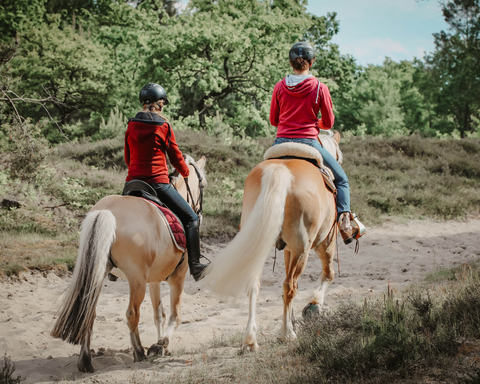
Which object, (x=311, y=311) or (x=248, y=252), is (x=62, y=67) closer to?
(x=311, y=311)

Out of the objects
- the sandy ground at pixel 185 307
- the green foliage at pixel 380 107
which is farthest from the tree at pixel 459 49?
the sandy ground at pixel 185 307

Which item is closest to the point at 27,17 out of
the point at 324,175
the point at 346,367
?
the point at 324,175

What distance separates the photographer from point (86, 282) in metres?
3.47

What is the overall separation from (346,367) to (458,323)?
1195 millimetres

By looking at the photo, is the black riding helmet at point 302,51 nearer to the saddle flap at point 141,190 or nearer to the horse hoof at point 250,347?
the saddle flap at point 141,190

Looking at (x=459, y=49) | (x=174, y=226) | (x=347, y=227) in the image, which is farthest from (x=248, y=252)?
(x=459, y=49)

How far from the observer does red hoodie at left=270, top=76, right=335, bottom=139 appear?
179 inches

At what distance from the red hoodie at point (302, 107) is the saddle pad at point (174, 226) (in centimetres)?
163

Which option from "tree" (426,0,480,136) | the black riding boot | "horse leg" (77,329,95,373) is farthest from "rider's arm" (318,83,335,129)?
"tree" (426,0,480,136)

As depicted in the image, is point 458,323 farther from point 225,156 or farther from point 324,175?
point 225,156

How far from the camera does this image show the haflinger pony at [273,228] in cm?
382

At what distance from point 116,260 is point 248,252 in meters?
1.23

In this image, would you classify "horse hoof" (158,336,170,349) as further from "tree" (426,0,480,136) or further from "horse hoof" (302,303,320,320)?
"tree" (426,0,480,136)

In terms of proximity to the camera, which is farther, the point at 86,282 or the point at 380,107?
the point at 380,107
